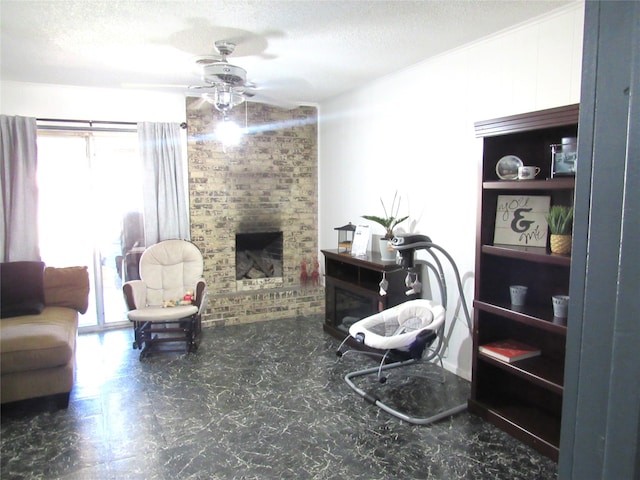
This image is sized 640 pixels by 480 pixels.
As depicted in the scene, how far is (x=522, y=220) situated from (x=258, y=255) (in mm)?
3370

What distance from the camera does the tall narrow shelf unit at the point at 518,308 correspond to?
2.57 metres

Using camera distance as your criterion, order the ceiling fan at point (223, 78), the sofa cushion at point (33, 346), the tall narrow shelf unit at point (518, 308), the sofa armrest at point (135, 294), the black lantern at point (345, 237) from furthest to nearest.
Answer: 1. the black lantern at point (345, 237)
2. the sofa armrest at point (135, 294)
3. the ceiling fan at point (223, 78)
4. the sofa cushion at point (33, 346)
5. the tall narrow shelf unit at point (518, 308)

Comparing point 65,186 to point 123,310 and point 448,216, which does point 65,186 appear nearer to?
point 123,310

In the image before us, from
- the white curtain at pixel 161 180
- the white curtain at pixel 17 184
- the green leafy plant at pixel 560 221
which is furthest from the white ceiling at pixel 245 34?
the green leafy plant at pixel 560 221

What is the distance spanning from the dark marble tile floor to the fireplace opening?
1577mm

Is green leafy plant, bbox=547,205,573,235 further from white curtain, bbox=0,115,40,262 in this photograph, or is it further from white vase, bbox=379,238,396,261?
white curtain, bbox=0,115,40,262

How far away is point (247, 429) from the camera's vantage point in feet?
9.20

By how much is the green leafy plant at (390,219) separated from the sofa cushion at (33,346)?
2538 millimetres

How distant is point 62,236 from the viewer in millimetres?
4738

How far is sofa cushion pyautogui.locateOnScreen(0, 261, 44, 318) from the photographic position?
3.60 metres

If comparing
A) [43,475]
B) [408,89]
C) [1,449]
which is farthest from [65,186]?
[408,89]

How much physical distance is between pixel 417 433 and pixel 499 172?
5.58ft

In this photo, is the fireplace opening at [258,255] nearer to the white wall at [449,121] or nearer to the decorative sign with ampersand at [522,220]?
the white wall at [449,121]

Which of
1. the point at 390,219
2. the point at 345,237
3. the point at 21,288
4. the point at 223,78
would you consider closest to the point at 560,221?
the point at 390,219
